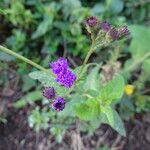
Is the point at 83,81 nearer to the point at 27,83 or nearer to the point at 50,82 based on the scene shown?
the point at 50,82

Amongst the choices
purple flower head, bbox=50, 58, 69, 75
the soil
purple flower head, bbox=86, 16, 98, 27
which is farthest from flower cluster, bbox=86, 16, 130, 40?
the soil

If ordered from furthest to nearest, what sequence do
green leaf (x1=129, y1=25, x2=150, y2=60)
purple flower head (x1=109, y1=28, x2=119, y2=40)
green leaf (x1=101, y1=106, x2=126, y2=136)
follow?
green leaf (x1=129, y1=25, x2=150, y2=60)
green leaf (x1=101, y1=106, x2=126, y2=136)
purple flower head (x1=109, y1=28, x2=119, y2=40)

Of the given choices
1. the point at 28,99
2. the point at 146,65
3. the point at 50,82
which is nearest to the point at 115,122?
the point at 50,82

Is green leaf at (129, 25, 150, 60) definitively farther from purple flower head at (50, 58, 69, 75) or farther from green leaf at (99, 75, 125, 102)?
purple flower head at (50, 58, 69, 75)

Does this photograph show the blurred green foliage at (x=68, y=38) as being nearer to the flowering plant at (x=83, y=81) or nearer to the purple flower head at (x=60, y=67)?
the flowering plant at (x=83, y=81)

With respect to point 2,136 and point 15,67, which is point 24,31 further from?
point 2,136

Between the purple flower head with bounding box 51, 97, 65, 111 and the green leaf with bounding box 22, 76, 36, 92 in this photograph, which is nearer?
the purple flower head with bounding box 51, 97, 65, 111

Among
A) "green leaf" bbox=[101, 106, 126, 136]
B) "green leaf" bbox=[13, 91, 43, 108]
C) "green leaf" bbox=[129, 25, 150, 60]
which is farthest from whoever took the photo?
"green leaf" bbox=[13, 91, 43, 108]
